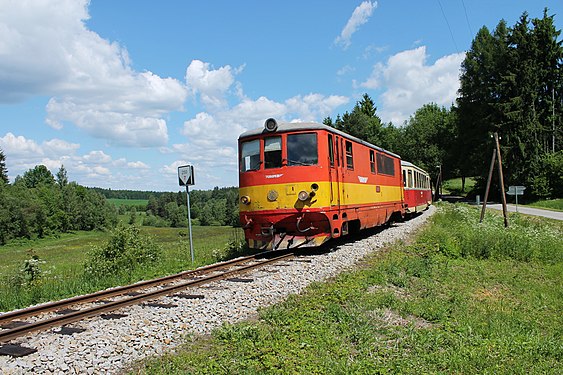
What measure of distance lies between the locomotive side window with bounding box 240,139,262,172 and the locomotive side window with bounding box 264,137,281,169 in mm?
240

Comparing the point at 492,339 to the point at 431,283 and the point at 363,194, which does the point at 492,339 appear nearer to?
the point at 431,283

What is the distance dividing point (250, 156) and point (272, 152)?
744 millimetres

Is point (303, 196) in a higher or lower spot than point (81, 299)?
higher

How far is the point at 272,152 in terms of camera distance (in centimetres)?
1218

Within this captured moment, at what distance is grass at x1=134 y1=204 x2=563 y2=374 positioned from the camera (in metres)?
4.76

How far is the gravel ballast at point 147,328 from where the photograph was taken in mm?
4637

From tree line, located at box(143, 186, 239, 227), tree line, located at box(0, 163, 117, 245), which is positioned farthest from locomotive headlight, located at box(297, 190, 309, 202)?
tree line, located at box(0, 163, 117, 245)

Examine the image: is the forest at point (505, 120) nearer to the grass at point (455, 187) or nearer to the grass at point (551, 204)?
the grass at point (551, 204)

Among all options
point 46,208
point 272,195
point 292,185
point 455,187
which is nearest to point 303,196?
point 292,185

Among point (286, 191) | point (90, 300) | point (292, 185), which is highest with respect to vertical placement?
point (292, 185)

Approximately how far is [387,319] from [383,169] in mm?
12109

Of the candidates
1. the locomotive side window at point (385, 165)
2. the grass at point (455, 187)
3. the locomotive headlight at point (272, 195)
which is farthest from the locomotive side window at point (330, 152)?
the grass at point (455, 187)

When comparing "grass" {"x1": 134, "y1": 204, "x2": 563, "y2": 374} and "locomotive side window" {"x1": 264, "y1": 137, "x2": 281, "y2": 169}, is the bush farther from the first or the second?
"grass" {"x1": 134, "y1": 204, "x2": 563, "y2": 374}

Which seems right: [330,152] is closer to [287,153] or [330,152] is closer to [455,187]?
[287,153]
